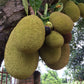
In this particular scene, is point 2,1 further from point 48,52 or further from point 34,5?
point 48,52

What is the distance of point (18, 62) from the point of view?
580mm

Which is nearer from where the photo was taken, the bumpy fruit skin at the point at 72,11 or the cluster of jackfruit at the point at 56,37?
the cluster of jackfruit at the point at 56,37

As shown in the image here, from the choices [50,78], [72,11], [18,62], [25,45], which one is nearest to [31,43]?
[25,45]

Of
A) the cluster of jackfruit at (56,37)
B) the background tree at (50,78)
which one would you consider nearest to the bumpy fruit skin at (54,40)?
the cluster of jackfruit at (56,37)

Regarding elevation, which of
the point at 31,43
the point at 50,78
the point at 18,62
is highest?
the point at 31,43

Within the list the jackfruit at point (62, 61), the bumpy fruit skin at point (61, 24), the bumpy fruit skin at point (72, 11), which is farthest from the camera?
the bumpy fruit skin at point (72, 11)

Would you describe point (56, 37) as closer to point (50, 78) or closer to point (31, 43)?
point (31, 43)

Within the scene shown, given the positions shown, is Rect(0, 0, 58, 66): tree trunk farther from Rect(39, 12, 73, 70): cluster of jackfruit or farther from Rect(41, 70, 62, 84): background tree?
Rect(41, 70, 62, 84): background tree

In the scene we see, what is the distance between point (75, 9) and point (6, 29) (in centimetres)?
42

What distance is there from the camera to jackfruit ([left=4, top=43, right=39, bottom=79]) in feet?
1.90

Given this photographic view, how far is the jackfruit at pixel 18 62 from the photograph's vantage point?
58cm

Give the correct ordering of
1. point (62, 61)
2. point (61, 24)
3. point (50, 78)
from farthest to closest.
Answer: point (50, 78) → point (62, 61) → point (61, 24)

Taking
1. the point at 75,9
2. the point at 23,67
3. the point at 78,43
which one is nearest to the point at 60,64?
the point at 23,67

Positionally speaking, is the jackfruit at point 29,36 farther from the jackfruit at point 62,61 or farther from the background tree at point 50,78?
the background tree at point 50,78
